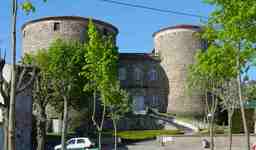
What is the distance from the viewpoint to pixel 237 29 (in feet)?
56.8

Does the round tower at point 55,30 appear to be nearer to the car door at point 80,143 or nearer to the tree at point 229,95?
the car door at point 80,143

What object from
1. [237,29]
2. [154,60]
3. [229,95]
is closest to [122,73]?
[154,60]

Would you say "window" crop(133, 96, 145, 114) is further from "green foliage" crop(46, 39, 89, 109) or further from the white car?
the white car

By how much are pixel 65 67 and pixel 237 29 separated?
29239mm

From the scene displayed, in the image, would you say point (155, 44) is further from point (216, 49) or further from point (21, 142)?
point (216, 49)

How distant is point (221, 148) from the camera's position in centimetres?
3862

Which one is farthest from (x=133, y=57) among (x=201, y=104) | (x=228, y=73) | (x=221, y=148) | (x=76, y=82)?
(x=228, y=73)

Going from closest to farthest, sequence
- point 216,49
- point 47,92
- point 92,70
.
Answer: point 216,49
point 92,70
point 47,92

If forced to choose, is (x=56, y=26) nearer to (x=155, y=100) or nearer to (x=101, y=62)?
(x=155, y=100)

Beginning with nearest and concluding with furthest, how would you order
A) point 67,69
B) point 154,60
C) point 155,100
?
point 67,69, point 155,100, point 154,60

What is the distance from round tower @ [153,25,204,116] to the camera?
200ft

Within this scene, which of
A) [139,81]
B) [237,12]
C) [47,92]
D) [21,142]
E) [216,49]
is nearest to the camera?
[237,12]

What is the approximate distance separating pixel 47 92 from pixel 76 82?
300cm

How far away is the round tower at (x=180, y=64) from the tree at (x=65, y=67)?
16.1m
